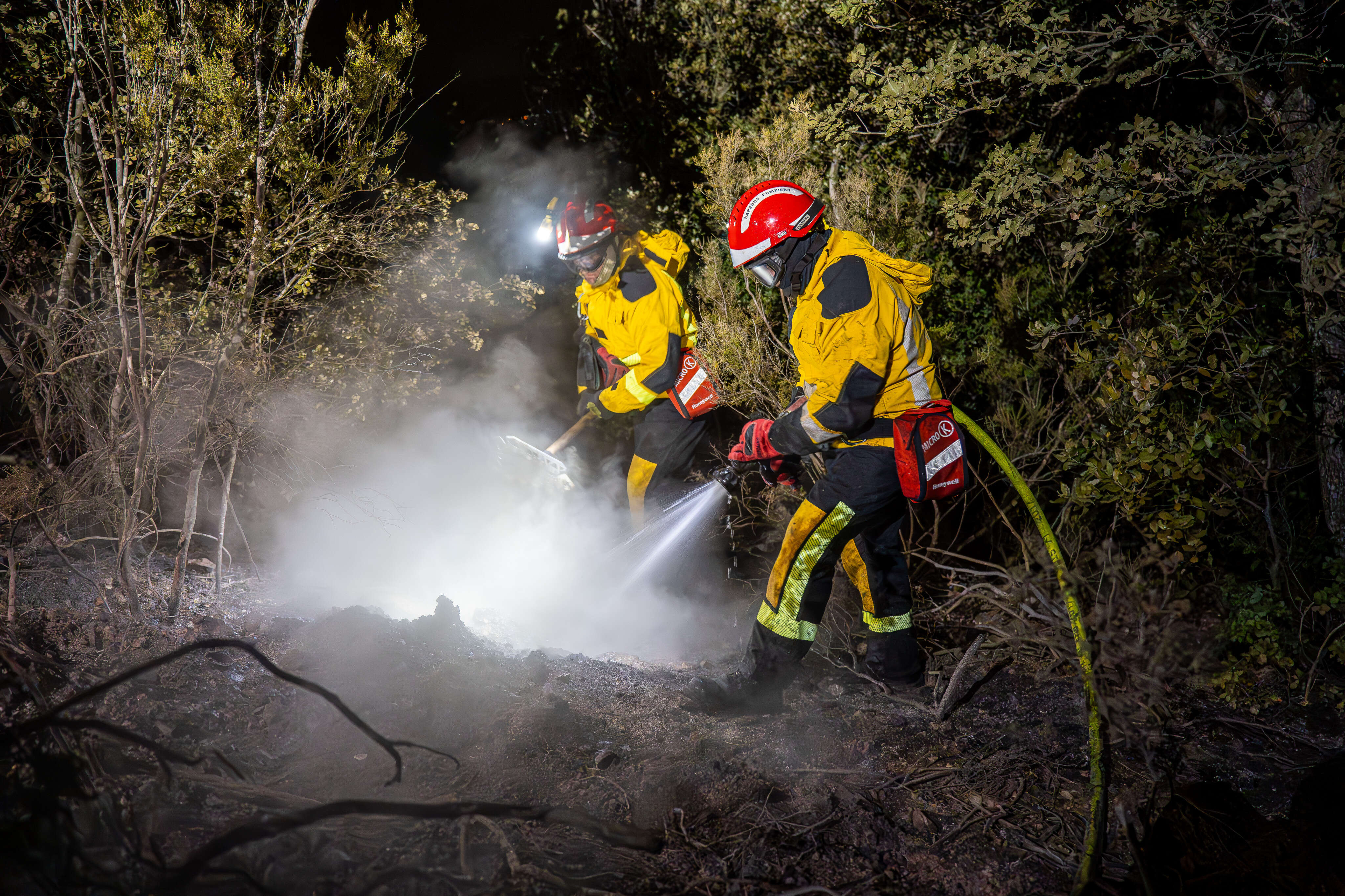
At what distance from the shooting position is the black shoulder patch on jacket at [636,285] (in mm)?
4648

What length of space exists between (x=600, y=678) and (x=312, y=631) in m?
1.56

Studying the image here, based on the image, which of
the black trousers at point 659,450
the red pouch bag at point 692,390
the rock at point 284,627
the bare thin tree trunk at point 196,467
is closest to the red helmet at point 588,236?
the red pouch bag at point 692,390

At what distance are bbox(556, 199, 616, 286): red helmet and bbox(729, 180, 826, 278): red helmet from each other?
4.36 feet

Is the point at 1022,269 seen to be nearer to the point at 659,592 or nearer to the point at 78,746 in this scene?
the point at 659,592

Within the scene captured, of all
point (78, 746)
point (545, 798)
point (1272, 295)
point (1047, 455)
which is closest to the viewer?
point (78, 746)

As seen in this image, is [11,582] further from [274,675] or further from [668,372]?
[668,372]

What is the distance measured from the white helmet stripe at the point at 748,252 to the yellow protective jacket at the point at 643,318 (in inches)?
42.8

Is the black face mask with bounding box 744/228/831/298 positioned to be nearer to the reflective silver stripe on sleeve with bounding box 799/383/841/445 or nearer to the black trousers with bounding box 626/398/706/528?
the reflective silver stripe on sleeve with bounding box 799/383/841/445

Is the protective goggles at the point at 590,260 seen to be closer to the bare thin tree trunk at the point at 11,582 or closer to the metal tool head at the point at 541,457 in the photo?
the metal tool head at the point at 541,457

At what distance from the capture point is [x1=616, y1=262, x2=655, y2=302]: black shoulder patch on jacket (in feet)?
15.3

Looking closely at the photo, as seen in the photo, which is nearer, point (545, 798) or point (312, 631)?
point (545, 798)

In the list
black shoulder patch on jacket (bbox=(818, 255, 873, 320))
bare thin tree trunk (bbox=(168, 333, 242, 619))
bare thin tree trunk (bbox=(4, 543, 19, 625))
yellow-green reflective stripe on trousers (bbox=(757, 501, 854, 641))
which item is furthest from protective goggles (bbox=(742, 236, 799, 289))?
bare thin tree trunk (bbox=(4, 543, 19, 625))

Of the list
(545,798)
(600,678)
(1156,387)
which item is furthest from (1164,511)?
(545,798)

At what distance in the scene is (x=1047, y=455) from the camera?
4648 millimetres
